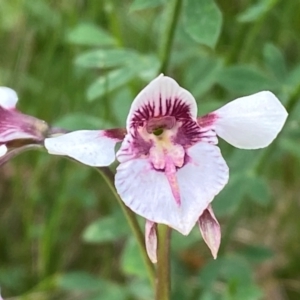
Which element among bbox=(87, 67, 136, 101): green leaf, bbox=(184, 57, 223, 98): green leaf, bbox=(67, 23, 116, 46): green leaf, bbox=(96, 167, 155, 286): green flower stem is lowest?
bbox=(184, 57, 223, 98): green leaf

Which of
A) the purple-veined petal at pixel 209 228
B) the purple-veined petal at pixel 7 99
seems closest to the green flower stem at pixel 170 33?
the purple-veined petal at pixel 7 99

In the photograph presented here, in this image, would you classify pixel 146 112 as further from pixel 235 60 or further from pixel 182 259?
pixel 182 259

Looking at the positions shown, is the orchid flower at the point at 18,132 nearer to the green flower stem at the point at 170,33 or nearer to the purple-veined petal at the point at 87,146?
the purple-veined petal at the point at 87,146

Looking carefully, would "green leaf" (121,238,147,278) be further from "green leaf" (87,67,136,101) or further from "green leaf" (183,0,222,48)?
"green leaf" (183,0,222,48)

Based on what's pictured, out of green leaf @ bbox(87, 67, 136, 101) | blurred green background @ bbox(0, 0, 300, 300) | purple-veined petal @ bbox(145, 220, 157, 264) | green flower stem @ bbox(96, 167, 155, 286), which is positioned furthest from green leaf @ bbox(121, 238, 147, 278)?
purple-veined petal @ bbox(145, 220, 157, 264)

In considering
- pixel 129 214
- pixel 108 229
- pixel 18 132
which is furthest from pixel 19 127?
pixel 108 229
